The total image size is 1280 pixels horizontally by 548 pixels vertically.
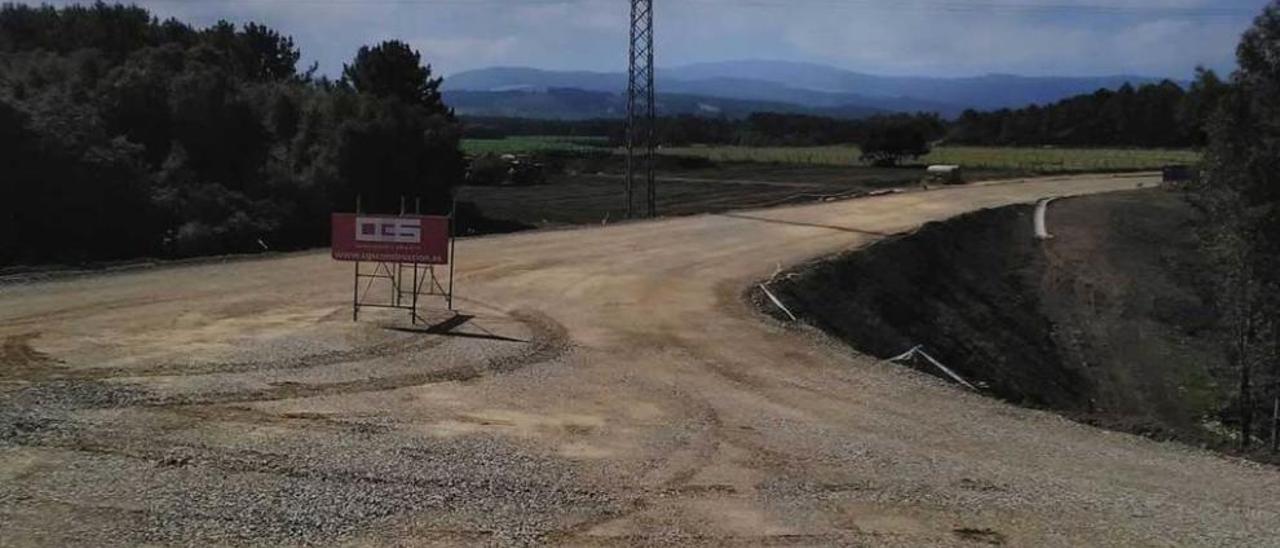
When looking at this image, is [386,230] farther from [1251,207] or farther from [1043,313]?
[1043,313]

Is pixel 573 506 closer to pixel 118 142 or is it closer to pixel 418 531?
pixel 418 531

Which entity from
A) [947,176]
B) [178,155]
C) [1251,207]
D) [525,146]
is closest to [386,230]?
[1251,207]

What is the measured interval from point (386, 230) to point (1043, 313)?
69.1ft

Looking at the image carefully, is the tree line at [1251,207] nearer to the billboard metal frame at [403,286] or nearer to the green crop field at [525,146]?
the billboard metal frame at [403,286]

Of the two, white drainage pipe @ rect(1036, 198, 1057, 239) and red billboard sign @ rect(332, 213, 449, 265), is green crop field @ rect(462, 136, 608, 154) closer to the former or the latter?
white drainage pipe @ rect(1036, 198, 1057, 239)

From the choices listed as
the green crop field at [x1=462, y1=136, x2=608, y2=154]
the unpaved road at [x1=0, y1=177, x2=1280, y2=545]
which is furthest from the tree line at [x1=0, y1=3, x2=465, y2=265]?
the green crop field at [x1=462, y1=136, x2=608, y2=154]

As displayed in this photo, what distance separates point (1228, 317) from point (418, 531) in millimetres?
22011

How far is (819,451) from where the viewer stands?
440 inches

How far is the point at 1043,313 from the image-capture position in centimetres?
3139

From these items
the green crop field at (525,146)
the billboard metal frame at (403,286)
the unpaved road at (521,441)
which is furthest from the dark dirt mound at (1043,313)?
the green crop field at (525,146)

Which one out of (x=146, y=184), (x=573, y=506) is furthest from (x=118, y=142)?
(x=573, y=506)

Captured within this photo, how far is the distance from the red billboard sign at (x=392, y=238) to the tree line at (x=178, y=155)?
420 inches

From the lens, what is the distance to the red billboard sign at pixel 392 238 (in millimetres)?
16203

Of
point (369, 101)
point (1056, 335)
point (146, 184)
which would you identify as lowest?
point (1056, 335)
